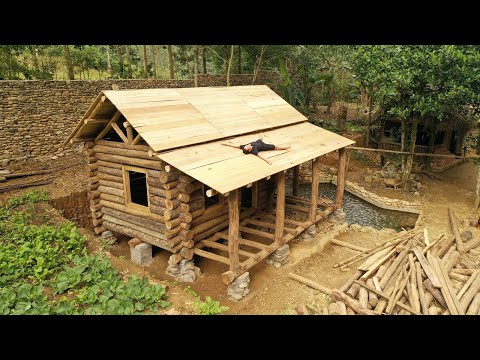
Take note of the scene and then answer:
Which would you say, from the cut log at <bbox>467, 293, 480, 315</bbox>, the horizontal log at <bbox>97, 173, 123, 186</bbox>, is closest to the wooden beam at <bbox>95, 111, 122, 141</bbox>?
the horizontal log at <bbox>97, 173, 123, 186</bbox>

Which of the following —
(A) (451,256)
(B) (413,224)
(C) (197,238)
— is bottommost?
(B) (413,224)

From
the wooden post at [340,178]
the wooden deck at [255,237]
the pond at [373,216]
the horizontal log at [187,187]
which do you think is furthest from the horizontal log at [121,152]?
the pond at [373,216]

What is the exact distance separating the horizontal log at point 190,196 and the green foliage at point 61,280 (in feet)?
7.51

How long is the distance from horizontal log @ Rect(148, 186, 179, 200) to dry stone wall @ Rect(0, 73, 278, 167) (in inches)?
396

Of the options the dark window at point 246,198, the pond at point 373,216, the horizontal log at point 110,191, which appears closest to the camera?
the horizontal log at point 110,191

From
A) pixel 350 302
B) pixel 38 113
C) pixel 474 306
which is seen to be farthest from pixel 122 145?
pixel 474 306

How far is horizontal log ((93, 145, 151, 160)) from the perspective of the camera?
9750 mm

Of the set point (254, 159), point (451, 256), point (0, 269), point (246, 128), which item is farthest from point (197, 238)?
point (451, 256)

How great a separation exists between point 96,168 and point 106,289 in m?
4.77

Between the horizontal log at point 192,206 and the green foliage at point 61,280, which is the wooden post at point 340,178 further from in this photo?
the green foliage at point 61,280

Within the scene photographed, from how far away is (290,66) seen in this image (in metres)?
30.6

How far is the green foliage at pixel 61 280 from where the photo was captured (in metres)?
7.36

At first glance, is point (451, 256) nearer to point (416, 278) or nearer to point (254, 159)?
point (416, 278)

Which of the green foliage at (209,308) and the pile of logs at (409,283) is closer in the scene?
the green foliage at (209,308)
